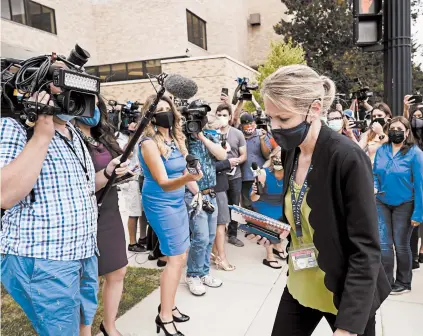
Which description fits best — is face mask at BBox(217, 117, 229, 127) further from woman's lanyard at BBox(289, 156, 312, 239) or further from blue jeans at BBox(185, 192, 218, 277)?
woman's lanyard at BBox(289, 156, 312, 239)

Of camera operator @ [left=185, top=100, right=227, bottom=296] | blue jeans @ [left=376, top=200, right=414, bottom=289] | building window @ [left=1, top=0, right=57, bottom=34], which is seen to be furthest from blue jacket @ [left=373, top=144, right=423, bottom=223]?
building window @ [left=1, top=0, right=57, bottom=34]

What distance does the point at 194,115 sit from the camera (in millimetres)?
3588

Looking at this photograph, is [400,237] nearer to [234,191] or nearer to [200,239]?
[200,239]

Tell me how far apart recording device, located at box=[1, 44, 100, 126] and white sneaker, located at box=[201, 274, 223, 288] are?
2.90m

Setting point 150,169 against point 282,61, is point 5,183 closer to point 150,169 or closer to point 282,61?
point 150,169

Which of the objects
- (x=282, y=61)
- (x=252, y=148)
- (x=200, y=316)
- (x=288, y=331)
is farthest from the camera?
(x=282, y=61)

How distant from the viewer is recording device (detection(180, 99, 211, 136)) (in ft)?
11.7

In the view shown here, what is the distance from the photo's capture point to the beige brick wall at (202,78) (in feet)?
61.6

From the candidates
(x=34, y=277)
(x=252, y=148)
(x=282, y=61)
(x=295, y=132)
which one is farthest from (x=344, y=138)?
(x=282, y=61)

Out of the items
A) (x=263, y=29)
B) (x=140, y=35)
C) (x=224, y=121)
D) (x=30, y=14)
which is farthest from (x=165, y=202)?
(x=263, y=29)

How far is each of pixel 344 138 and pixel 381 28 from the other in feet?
14.6

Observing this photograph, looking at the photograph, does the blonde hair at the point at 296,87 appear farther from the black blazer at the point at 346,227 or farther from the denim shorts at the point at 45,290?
the denim shorts at the point at 45,290

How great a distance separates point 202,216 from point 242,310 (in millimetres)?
982

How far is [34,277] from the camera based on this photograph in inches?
73.5
